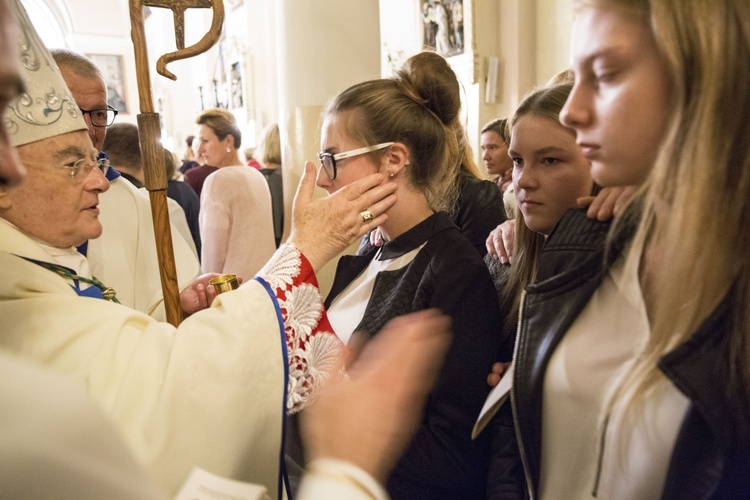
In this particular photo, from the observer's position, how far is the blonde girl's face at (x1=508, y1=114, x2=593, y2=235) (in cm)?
159

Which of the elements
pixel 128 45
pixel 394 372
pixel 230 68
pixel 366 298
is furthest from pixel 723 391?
pixel 128 45

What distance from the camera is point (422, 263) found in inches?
64.9

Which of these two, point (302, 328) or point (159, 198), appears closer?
point (302, 328)

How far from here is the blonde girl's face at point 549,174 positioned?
5.23ft

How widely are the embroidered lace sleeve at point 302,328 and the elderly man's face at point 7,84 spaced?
2.62ft

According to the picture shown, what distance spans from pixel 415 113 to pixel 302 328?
2.90 ft

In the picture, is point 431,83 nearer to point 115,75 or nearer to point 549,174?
point 549,174

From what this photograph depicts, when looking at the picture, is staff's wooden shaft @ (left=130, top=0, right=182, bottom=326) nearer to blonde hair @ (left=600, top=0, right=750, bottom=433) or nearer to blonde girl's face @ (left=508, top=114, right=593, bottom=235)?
blonde girl's face @ (left=508, top=114, right=593, bottom=235)

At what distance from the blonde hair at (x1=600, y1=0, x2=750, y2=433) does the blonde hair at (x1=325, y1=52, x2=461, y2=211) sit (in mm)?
889

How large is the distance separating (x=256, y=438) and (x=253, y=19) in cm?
1130

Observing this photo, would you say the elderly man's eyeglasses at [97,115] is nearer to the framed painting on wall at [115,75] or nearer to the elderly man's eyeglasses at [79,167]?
the elderly man's eyeglasses at [79,167]

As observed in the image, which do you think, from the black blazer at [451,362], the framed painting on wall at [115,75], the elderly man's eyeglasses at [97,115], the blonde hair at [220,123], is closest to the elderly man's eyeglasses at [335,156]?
the black blazer at [451,362]

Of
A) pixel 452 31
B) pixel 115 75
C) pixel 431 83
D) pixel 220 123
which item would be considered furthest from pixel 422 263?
pixel 115 75

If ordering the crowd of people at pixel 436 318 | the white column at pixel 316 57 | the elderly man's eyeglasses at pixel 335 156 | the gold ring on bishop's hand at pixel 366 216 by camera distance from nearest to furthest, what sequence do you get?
the crowd of people at pixel 436 318, the gold ring on bishop's hand at pixel 366 216, the elderly man's eyeglasses at pixel 335 156, the white column at pixel 316 57
